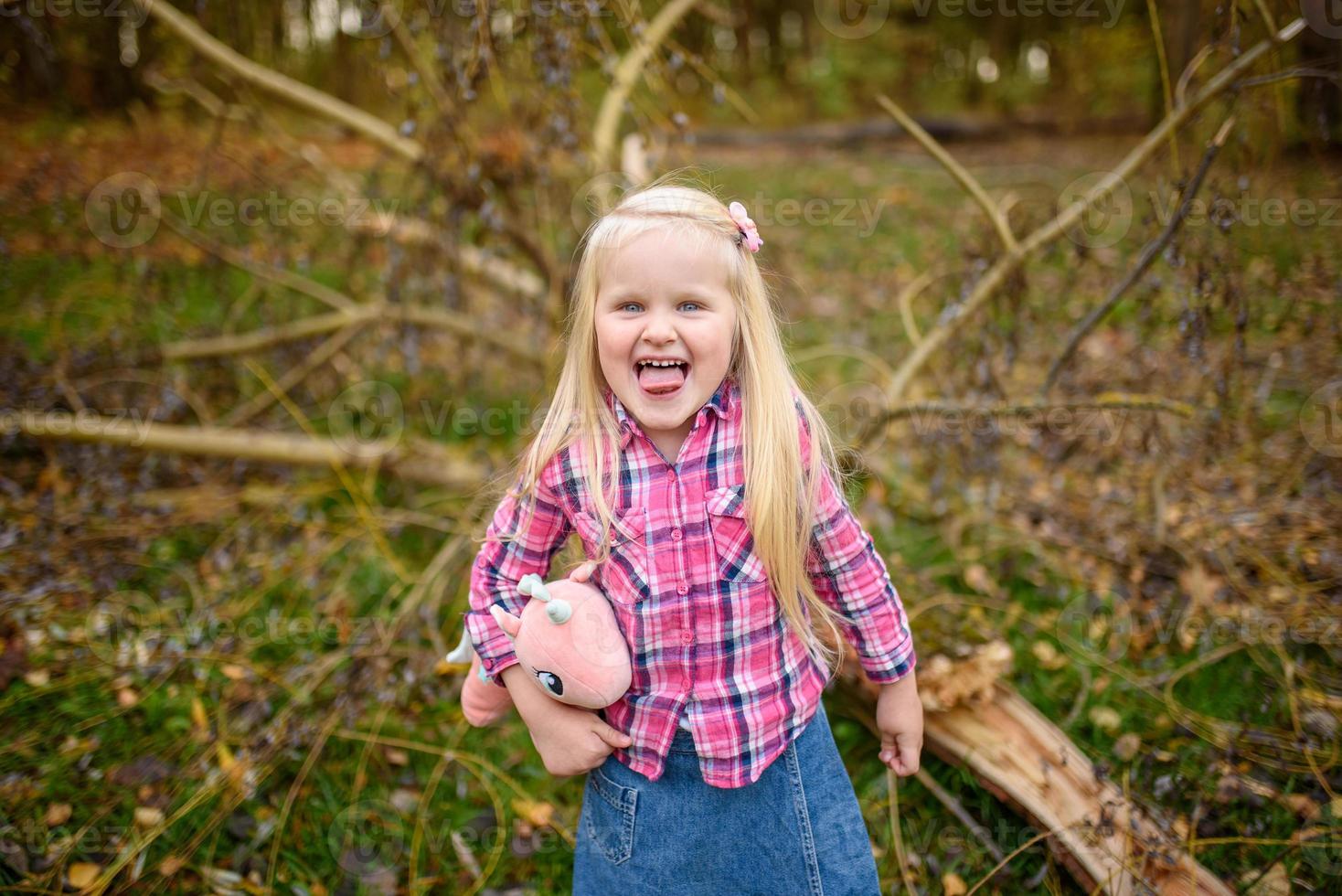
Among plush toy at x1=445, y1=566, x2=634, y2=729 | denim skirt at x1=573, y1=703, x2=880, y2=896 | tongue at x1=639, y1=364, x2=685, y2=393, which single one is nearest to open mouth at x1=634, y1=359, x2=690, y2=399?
tongue at x1=639, y1=364, x2=685, y2=393

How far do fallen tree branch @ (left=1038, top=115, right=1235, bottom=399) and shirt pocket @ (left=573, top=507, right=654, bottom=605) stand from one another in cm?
167

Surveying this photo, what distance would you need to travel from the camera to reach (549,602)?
136 centimetres

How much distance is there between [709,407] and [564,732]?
→ 2.06 feet

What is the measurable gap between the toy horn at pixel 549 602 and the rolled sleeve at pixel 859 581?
462 millimetres

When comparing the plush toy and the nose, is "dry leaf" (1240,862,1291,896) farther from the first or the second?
the nose

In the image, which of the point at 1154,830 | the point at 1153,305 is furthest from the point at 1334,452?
the point at 1154,830

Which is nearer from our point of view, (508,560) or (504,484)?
(508,560)

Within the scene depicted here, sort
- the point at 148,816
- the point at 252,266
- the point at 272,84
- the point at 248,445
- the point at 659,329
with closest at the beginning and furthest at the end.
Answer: the point at 659,329 → the point at 148,816 → the point at 272,84 → the point at 248,445 → the point at 252,266

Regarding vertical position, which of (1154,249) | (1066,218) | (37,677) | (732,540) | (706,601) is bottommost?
(37,677)

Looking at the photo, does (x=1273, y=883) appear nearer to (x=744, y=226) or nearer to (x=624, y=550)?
(x=624, y=550)

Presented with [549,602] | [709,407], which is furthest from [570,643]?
[709,407]

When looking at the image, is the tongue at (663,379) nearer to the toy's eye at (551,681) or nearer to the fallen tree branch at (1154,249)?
the toy's eye at (551,681)

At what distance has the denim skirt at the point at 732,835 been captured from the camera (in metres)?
1.47

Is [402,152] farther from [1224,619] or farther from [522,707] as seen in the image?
[1224,619]
